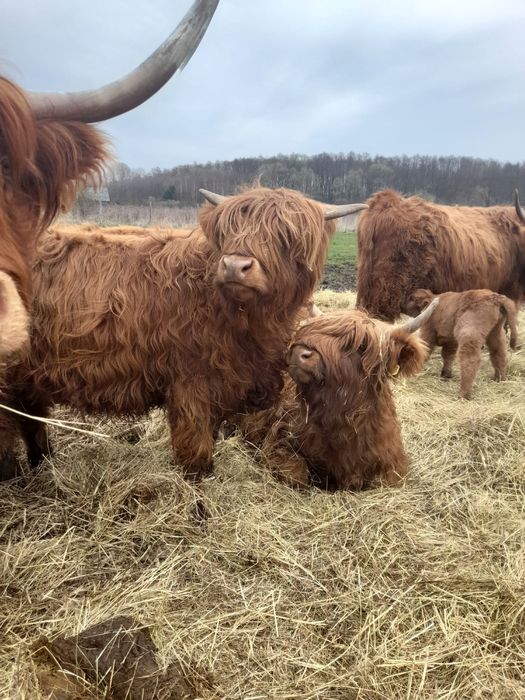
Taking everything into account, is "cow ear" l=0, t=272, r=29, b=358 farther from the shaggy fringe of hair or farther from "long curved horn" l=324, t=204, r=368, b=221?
"long curved horn" l=324, t=204, r=368, b=221

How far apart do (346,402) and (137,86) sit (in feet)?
6.13

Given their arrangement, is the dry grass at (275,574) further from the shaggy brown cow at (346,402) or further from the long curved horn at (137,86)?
the long curved horn at (137,86)

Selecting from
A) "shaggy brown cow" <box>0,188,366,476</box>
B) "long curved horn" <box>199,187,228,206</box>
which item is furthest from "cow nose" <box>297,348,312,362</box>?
"long curved horn" <box>199,187,228,206</box>

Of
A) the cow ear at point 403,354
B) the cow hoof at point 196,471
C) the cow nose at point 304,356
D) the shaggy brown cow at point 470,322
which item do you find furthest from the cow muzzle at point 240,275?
the shaggy brown cow at point 470,322

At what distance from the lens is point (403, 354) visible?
2.91m

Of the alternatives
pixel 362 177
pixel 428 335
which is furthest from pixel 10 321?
pixel 362 177

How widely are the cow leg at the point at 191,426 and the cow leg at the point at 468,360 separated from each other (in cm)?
329

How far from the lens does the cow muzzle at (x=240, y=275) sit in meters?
2.23

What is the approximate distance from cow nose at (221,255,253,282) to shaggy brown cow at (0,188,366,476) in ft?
0.72

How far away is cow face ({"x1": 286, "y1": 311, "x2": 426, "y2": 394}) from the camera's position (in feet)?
8.87

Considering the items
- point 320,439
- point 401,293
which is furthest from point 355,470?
point 401,293

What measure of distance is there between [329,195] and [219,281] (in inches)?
801

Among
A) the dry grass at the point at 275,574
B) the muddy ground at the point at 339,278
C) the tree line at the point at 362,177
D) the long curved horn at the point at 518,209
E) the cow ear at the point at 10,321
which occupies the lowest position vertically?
the dry grass at the point at 275,574

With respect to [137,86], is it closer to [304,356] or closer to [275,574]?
[304,356]
